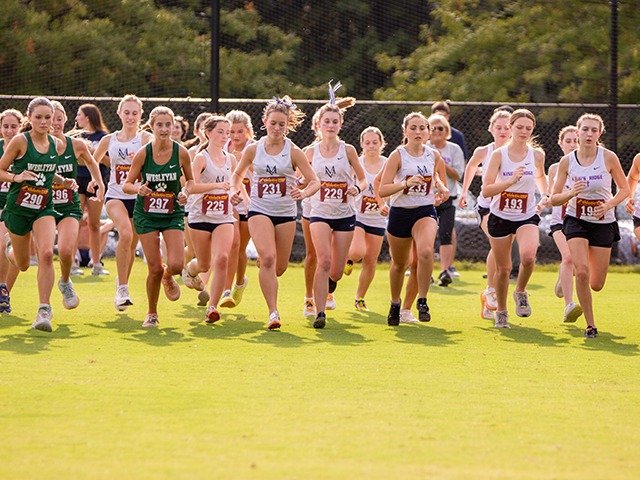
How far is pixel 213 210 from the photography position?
1030cm

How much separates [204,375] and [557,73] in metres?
14.8

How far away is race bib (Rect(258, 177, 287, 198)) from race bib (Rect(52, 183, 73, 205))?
1579 millimetres

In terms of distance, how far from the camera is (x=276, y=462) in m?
5.37

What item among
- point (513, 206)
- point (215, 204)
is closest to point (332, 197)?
point (215, 204)

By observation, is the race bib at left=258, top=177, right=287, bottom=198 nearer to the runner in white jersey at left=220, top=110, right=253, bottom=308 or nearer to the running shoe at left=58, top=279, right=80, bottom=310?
the runner in white jersey at left=220, top=110, right=253, bottom=308

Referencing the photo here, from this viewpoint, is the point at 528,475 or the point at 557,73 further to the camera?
the point at 557,73

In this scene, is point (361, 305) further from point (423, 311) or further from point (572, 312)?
point (572, 312)

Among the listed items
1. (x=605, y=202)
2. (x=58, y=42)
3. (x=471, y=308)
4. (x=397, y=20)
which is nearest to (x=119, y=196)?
(x=471, y=308)

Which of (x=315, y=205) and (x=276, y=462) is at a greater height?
(x=315, y=205)

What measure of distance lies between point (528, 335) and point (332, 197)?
1.93 metres

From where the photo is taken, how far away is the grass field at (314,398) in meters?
5.41

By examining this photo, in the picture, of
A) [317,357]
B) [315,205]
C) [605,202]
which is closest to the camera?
[317,357]

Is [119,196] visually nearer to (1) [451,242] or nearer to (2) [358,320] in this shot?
(2) [358,320]

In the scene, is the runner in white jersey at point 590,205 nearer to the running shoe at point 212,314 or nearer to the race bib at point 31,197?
the running shoe at point 212,314
